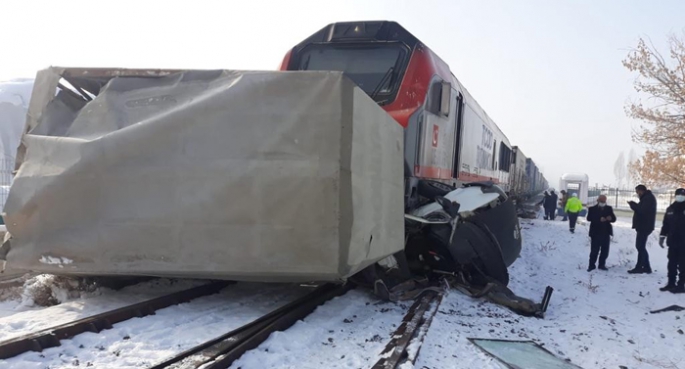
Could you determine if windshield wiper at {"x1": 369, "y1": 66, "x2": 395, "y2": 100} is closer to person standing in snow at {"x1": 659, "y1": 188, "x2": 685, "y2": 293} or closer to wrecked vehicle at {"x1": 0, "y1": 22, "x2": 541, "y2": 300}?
wrecked vehicle at {"x1": 0, "y1": 22, "x2": 541, "y2": 300}

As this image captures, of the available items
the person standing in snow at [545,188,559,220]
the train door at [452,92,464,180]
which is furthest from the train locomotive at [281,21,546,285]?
the person standing in snow at [545,188,559,220]

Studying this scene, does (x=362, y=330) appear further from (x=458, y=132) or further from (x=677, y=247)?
(x=677, y=247)

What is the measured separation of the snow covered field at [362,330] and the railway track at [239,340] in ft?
0.29

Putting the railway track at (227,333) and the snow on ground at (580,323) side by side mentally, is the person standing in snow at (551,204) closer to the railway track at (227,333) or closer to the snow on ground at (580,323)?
the snow on ground at (580,323)

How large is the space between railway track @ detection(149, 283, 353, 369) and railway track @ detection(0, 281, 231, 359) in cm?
88

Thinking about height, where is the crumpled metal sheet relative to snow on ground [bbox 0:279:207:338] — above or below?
above

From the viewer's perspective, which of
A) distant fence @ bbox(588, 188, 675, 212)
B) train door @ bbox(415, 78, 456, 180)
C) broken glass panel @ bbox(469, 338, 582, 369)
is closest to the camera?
broken glass panel @ bbox(469, 338, 582, 369)

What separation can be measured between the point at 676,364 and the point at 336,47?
217 inches

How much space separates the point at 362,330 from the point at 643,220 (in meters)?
7.37

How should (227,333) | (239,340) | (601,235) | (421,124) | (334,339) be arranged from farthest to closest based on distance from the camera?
1. (601,235)
2. (421,124)
3. (334,339)
4. (227,333)
5. (239,340)

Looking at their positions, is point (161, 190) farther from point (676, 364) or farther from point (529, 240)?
point (529, 240)

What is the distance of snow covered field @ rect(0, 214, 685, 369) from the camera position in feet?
11.3

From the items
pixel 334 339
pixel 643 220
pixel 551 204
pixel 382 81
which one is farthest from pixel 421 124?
pixel 551 204

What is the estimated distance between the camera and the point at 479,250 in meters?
6.36
